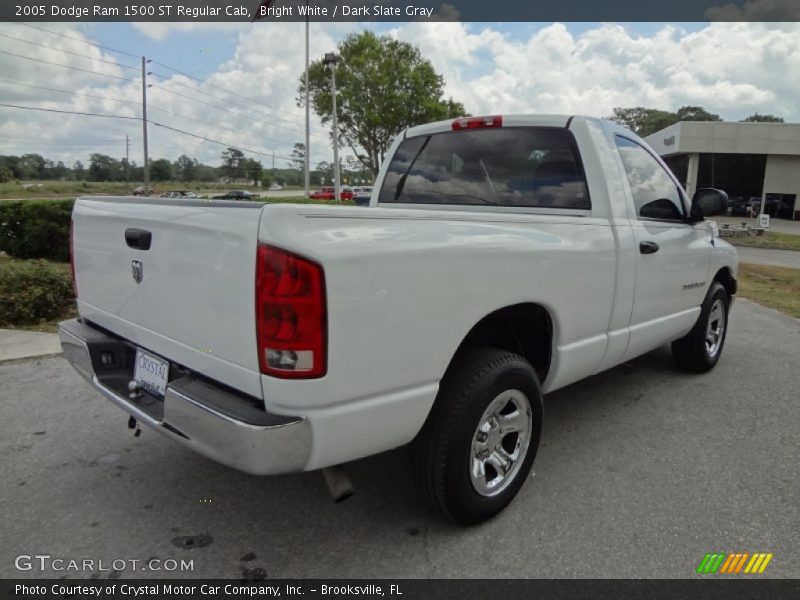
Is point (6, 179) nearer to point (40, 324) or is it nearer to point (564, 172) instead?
point (40, 324)

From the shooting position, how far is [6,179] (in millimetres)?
56688

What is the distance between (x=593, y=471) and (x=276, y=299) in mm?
2178

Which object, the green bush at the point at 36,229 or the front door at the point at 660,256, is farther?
the green bush at the point at 36,229

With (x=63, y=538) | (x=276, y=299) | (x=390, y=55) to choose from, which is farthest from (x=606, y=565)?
(x=390, y=55)

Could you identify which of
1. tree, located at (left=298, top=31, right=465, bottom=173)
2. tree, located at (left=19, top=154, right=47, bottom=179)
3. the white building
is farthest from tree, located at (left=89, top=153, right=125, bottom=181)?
the white building

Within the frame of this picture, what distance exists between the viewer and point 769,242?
20.5m

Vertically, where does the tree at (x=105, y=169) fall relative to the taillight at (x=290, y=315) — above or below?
above

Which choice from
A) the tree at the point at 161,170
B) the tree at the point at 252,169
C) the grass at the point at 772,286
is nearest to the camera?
the grass at the point at 772,286

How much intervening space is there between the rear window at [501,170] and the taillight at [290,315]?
1.96 meters

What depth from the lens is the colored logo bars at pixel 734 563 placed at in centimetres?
228

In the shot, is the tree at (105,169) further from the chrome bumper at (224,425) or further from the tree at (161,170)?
the chrome bumper at (224,425)

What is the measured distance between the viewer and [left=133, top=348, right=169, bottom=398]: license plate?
7.63 ft

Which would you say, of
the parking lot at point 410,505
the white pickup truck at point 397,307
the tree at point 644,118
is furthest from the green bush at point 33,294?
the tree at point 644,118

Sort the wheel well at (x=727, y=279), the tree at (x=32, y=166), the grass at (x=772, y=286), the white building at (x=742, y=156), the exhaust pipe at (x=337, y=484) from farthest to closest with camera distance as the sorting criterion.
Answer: the tree at (x=32, y=166) < the white building at (x=742, y=156) < the grass at (x=772, y=286) < the wheel well at (x=727, y=279) < the exhaust pipe at (x=337, y=484)
